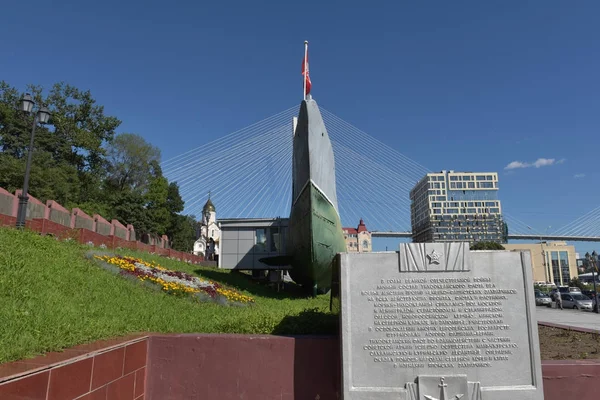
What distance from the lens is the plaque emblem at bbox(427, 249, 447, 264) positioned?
394 centimetres

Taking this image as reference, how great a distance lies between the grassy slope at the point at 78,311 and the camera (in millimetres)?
3551

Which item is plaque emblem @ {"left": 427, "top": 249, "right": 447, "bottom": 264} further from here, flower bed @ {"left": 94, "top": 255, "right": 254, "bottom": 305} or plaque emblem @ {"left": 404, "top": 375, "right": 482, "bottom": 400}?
flower bed @ {"left": 94, "top": 255, "right": 254, "bottom": 305}

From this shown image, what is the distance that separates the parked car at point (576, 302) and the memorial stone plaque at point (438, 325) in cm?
2941

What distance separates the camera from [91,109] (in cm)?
4072

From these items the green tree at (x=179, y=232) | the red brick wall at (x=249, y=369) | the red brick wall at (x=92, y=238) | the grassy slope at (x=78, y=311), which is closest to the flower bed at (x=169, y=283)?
the grassy slope at (x=78, y=311)

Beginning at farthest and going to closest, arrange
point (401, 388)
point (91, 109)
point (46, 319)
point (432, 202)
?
point (432, 202)
point (91, 109)
point (46, 319)
point (401, 388)

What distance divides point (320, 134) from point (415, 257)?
10.7 meters

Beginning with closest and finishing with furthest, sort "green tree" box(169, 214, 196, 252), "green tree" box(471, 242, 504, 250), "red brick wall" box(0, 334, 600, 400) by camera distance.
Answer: "red brick wall" box(0, 334, 600, 400)
"green tree" box(471, 242, 504, 250)
"green tree" box(169, 214, 196, 252)

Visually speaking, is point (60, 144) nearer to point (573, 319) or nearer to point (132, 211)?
point (132, 211)

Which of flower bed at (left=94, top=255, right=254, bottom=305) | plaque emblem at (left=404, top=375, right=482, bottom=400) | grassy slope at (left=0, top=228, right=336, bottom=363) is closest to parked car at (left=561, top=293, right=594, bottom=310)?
flower bed at (left=94, top=255, right=254, bottom=305)

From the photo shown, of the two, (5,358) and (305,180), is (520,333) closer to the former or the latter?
(5,358)

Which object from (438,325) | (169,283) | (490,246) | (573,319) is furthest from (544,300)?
(438,325)

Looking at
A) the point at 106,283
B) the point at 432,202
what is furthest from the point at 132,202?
the point at 432,202

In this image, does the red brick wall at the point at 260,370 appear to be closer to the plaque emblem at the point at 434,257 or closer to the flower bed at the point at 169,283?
the plaque emblem at the point at 434,257
